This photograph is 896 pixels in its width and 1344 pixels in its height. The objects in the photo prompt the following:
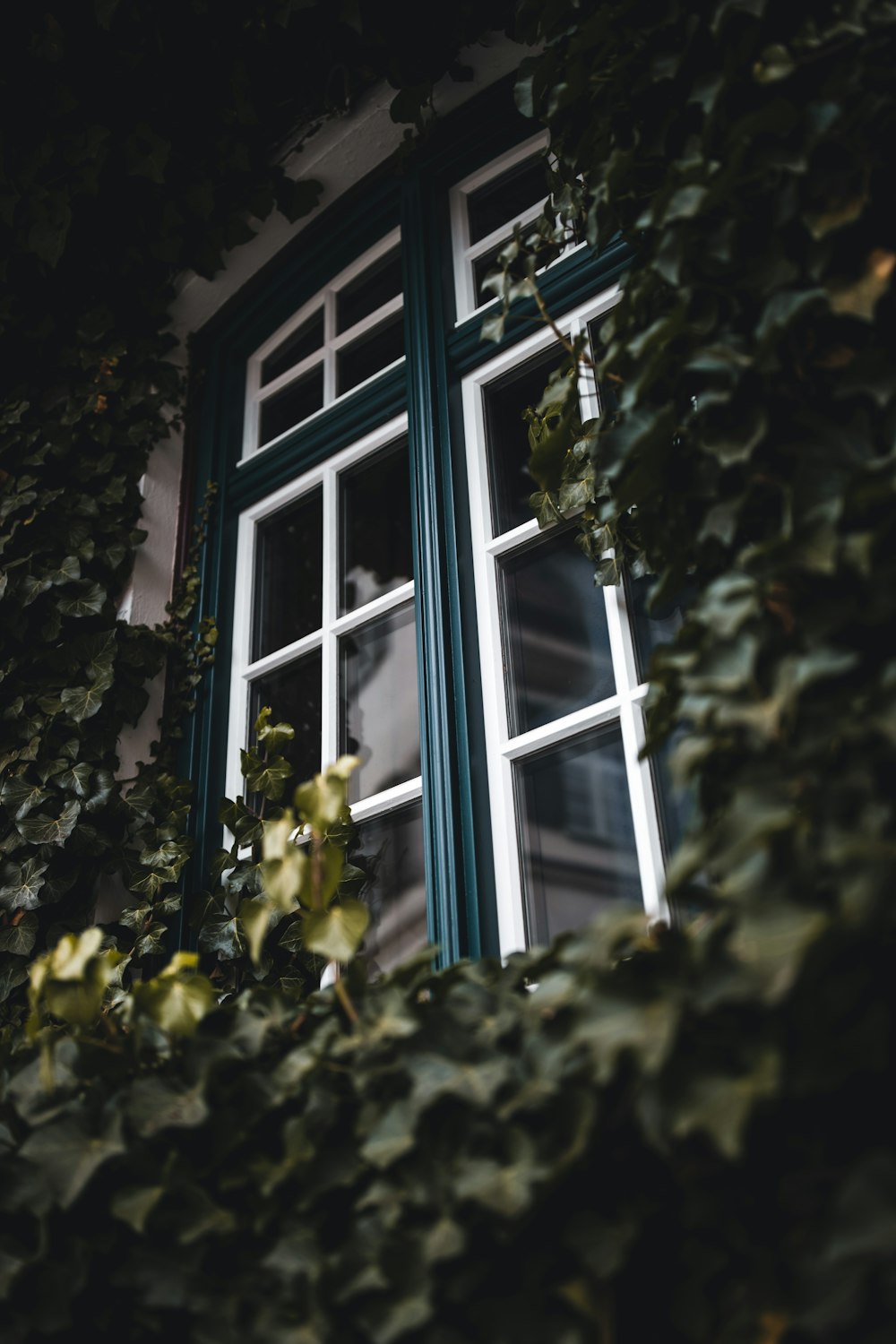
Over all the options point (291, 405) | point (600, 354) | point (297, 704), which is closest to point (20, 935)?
point (297, 704)

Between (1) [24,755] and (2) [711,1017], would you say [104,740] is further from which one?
(2) [711,1017]

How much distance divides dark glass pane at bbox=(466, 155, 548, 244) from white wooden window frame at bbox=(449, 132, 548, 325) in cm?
1

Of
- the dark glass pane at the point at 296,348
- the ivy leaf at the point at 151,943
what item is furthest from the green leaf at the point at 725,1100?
the dark glass pane at the point at 296,348

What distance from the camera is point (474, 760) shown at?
206 centimetres

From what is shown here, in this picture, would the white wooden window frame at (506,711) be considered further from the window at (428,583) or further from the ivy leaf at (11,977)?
the ivy leaf at (11,977)

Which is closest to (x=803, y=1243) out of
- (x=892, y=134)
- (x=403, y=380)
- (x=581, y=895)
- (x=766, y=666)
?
(x=766, y=666)

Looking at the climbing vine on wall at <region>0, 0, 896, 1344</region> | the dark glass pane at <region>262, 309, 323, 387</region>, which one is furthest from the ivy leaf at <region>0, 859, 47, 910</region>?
the dark glass pane at <region>262, 309, 323, 387</region>

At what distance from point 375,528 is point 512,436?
1.37ft

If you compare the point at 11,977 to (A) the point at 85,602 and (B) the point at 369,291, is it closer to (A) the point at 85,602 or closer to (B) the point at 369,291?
(A) the point at 85,602

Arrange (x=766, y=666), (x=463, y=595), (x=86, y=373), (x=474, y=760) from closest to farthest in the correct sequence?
(x=766, y=666)
(x=474, y=760)
(x=463, y=595)
(x=86, y=373)

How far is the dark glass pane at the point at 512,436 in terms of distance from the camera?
2311 mm

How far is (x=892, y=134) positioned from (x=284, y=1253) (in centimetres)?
139

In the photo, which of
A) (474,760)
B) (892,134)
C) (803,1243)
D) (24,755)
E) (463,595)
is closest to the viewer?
(803,1243)

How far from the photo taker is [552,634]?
6.93ft
